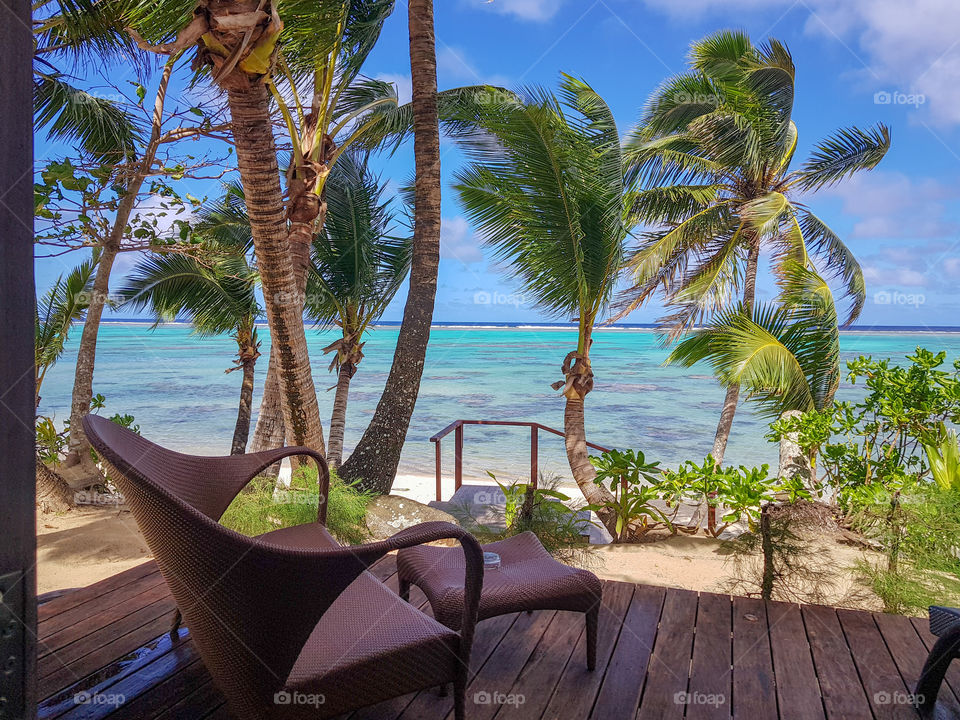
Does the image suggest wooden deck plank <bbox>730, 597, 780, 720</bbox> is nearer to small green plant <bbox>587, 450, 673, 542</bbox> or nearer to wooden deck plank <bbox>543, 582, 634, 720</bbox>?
wooden deck plank <bbox>543, 582, 634, 720</bbox>

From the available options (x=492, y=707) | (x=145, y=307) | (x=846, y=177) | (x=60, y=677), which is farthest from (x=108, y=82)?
(x=846, y=177)

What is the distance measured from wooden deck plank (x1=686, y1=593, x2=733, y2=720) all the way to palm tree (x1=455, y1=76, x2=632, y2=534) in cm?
268

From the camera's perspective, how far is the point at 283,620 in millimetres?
1548

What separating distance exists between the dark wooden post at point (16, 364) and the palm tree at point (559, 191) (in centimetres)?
466

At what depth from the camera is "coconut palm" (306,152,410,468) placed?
8008 millimetres

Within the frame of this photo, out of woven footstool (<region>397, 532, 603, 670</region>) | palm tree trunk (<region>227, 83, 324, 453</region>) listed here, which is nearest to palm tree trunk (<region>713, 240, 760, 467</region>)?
palm tree trunk (<region>227, 83, 324, 453</region>)

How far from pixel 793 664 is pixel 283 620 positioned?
1.96 metres

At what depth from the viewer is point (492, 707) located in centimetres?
208

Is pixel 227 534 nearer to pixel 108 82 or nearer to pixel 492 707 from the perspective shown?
pixel 492 707

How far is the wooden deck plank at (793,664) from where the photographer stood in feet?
6.91

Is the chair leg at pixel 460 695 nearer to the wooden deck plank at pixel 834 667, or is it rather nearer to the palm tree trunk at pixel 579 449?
the wooden deck plank at pixel 834 667

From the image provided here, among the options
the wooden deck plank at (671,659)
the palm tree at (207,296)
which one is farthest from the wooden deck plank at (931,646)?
the palm tree at (207,296)

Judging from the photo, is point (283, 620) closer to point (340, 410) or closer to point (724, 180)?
point (340, 410)

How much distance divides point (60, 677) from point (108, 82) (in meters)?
4.14
